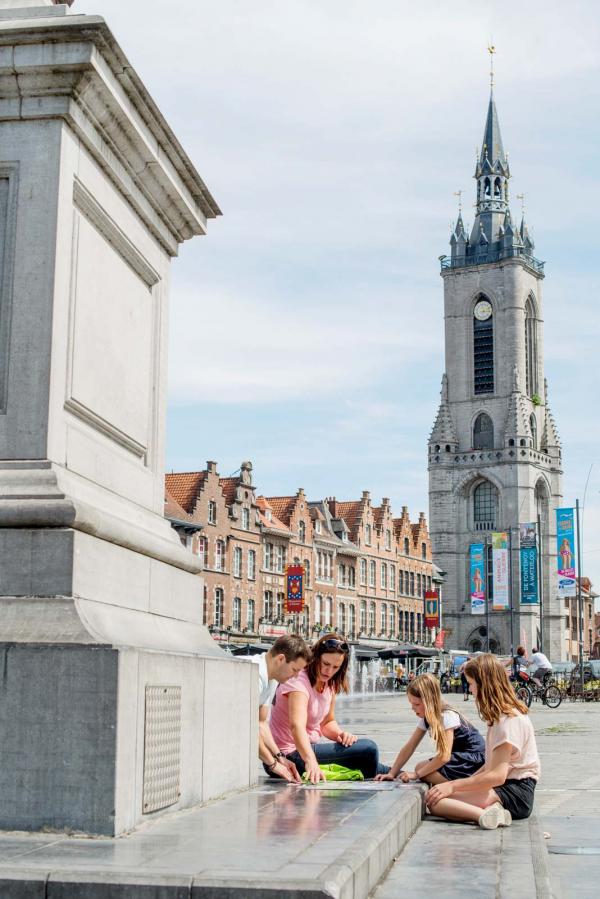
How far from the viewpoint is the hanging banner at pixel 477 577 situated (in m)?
70.0

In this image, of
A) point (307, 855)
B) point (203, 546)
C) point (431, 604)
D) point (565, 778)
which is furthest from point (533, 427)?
point (307, 855)

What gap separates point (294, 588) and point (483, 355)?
175 feet

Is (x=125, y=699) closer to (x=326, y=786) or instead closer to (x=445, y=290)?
(x=326, y=786)

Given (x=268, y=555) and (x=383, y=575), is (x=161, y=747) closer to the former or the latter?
(x=268, y=555)

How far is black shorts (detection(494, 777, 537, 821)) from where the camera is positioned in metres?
6.53

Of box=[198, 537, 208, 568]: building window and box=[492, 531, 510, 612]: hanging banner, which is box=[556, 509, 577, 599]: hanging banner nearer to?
box=[198, 537, 208, 568]: building window

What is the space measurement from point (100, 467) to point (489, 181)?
112925 millimetres

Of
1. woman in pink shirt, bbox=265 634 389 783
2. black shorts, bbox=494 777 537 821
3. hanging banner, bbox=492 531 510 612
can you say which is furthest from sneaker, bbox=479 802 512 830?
hanging banner, bbox=492 531 510 612

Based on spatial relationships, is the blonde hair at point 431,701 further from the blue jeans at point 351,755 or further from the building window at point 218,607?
the building window at point 218,607

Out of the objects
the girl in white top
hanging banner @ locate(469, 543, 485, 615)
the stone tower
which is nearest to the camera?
the girl in white top

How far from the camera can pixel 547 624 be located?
10469 centimetres

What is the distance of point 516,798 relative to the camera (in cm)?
654

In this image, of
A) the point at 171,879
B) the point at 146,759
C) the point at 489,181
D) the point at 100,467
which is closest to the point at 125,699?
the point at 146,759

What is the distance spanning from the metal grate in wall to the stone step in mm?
100
